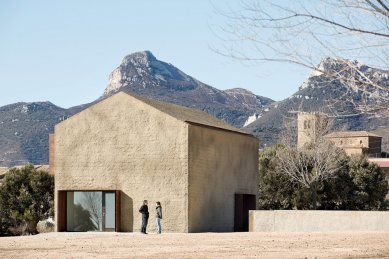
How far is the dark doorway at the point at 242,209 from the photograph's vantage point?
42.1 m

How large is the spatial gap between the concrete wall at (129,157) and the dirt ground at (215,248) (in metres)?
8.51

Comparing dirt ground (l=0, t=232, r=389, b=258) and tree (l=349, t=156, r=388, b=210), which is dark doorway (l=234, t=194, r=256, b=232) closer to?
dirt ground (l=0, t=232, r=389, b=258)

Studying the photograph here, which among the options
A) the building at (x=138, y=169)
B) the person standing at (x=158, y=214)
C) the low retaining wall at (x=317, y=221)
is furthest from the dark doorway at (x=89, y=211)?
the low retaining wall at (x=317, y=221)

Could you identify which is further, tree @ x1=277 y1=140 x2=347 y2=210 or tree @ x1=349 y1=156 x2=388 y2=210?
tree @ x1=349 y1=156 x2=388 y2=210

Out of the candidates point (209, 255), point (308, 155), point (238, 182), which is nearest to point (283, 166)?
point (308, 155)

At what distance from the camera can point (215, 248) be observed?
23438 mm

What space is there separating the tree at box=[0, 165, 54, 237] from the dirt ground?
117ft

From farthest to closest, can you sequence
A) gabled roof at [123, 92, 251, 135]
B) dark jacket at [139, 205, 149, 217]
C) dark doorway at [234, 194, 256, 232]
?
dark doorway at [234, 194, 256, 232]
gabled roof at [123, 92, 251, 135]
dark jacket at [139, 205, 149, 217]

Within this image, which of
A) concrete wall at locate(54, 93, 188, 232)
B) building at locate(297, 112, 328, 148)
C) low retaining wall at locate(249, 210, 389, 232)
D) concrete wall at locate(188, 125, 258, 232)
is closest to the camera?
building at locate(297, 112, 328, 148)

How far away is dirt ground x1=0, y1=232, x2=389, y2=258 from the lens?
20.9m

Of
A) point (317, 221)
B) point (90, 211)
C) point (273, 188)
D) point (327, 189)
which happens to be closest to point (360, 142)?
point (327, 189)

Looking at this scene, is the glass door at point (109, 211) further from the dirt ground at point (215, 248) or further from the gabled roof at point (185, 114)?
the dirt ground at point (215, 248)

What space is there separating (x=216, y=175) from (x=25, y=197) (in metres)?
29.0

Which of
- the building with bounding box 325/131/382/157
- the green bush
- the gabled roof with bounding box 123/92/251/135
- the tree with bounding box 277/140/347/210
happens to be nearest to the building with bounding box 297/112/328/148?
the tree with bounding box 277/140/347/210
